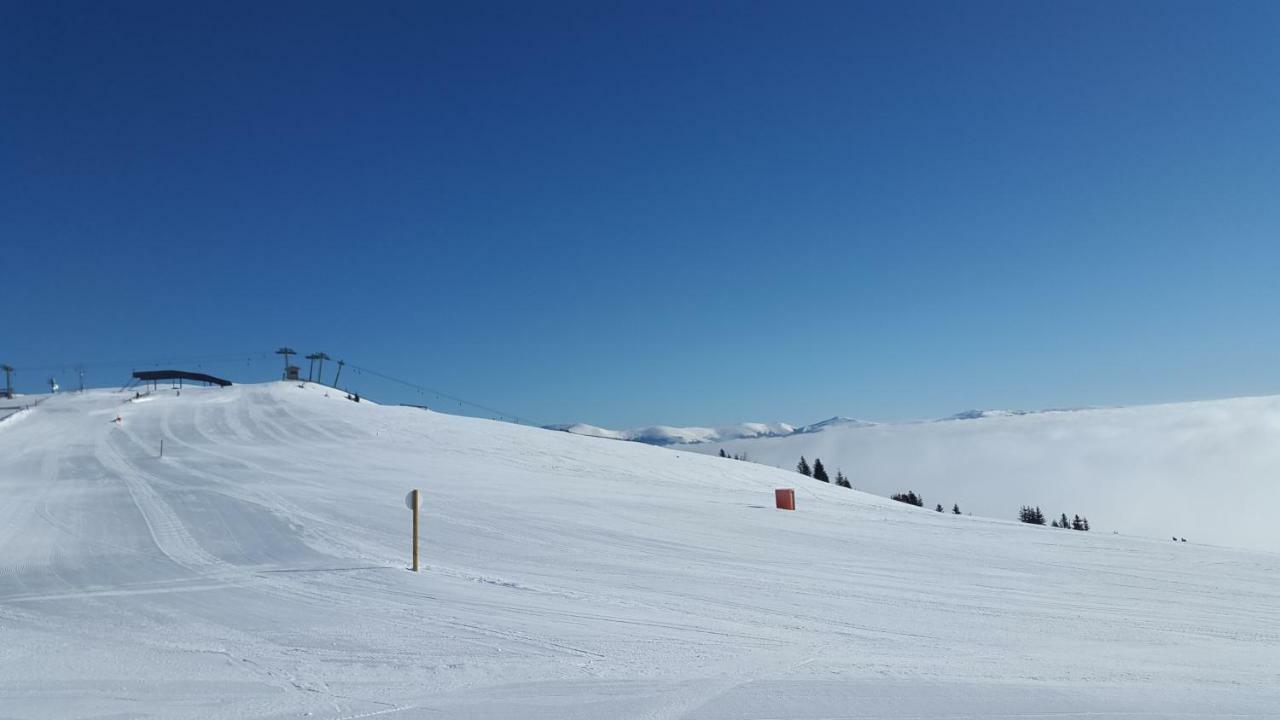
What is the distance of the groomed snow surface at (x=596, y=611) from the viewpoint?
5.43 m

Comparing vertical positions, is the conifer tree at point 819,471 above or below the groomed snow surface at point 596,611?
above

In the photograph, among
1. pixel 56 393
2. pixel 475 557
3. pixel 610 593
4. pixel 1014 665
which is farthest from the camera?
pixel 56 393

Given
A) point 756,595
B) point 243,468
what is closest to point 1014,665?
point 756,595

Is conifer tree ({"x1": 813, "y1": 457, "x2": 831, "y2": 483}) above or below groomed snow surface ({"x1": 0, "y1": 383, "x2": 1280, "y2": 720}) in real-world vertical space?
above

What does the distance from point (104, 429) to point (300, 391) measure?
1827 centimetres

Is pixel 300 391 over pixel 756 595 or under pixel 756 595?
over

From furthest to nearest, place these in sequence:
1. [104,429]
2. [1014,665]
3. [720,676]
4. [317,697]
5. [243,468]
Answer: [104,429] → [243,468] → [1014,665] → [720,676] → [317,697]

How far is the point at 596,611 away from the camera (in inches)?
315

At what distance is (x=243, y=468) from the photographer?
23.0m

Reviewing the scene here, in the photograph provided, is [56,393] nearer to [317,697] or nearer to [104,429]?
[104,429]

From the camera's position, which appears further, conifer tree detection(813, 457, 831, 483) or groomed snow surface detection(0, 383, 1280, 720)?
conifer tree detection(813, 457, 831, 483)

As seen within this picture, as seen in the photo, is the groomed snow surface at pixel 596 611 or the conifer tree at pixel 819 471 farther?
the conifer tree at pixel 819 471

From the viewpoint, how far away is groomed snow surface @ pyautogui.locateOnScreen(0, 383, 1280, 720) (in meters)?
5.43

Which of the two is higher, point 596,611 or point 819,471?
point 819,471
